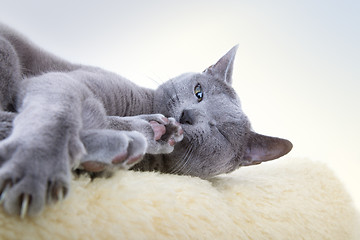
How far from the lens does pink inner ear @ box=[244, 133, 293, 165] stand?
896mm

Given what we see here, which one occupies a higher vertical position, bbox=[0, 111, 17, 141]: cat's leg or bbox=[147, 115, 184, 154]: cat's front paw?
bbox=[147, 115, 184, 154]: cat's front paw

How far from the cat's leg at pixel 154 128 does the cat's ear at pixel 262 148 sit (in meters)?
0.28

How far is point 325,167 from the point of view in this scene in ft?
3.47

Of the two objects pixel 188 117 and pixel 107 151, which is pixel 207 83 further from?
pixel 107 151

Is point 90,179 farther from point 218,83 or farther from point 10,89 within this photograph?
point 218,83

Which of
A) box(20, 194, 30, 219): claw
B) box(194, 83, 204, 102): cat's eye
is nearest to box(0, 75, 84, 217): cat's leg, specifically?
box(20, 194, 30, 219): claw

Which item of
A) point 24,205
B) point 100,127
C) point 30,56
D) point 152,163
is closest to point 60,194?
point 24,205

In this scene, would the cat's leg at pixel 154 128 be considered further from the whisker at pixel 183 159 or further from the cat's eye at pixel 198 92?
the cat's eye at pixel 198 92

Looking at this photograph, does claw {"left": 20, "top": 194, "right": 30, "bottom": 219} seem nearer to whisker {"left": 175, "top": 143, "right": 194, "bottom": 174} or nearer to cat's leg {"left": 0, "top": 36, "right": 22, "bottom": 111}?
cat's leg {"left": 0, "top": 36, "right": 22, "bottom": 111}

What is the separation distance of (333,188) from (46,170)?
0.83 metres

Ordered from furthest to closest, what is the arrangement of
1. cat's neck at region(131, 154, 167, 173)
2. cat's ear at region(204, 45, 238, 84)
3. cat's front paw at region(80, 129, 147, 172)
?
cat's ear at region(204, 45, 238, 84), cat's neck at region(131, 154, 167, 173), cat's front paw at region(80, 129, 147, 172)

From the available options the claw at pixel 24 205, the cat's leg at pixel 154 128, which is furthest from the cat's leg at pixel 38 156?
the cat's leg at pixel 154 128

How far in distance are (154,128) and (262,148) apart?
1.21 ft

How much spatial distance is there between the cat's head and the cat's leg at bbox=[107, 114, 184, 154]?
0.32 ft
